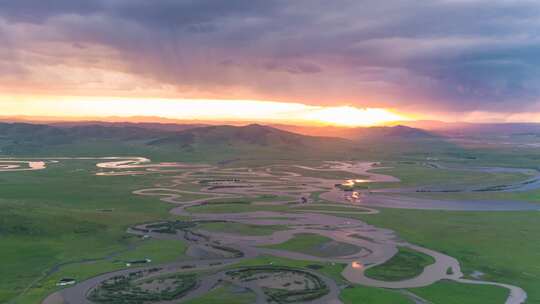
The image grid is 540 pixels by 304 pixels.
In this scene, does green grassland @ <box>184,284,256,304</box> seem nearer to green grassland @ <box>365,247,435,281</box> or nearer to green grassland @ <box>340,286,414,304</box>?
green grassland @ <box>340,286,414,304</box>

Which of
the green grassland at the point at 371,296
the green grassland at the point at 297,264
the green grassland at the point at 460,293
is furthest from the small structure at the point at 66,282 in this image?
the green grassland at the point at 460,293

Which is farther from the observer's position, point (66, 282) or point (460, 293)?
point (66, 282)

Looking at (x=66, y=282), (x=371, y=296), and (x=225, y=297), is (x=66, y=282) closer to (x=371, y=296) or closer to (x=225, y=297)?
(x=225, y=297)

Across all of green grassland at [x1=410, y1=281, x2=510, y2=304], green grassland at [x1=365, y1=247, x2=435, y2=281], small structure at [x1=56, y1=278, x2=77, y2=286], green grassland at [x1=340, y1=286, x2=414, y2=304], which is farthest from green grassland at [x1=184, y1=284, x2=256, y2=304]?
green grassland at [x1=410, y1=281, x2=510, y2=304]

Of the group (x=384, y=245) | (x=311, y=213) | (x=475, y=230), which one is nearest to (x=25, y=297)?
(x=384, y=245)

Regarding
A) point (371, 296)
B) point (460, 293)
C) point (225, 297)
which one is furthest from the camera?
point (460, 293)

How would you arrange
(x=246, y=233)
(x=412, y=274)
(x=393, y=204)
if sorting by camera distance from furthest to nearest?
(x=393, y=204) → (x=246, y=233) → (x=412, y=274)

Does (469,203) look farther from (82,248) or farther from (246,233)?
(82,248)

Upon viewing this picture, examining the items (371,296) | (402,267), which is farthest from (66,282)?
(402,267)
